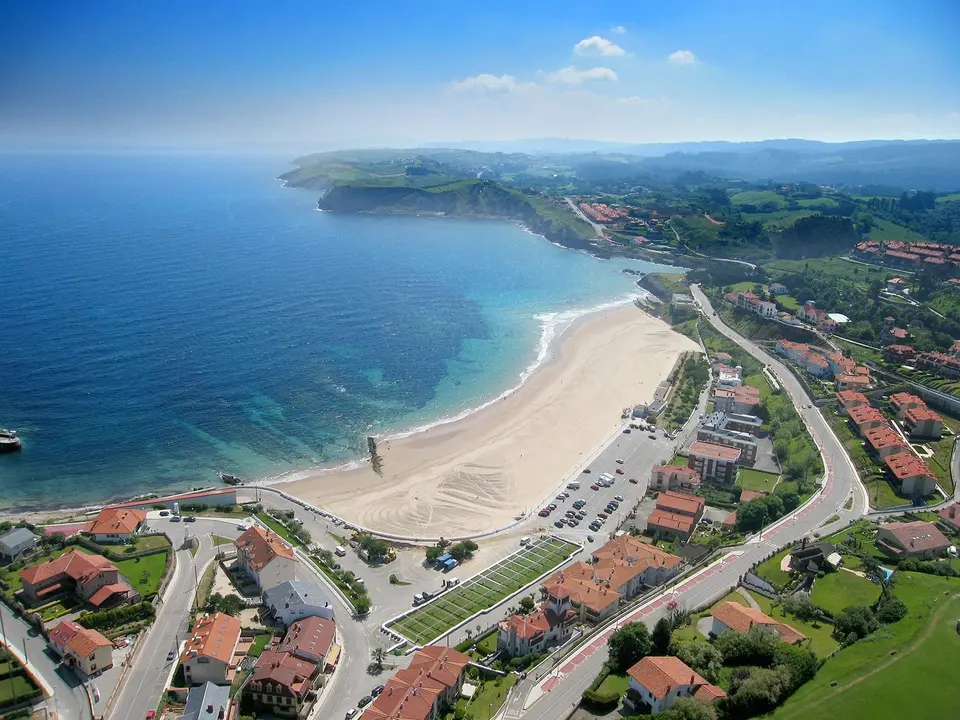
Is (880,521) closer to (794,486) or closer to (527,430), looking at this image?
(794,486)

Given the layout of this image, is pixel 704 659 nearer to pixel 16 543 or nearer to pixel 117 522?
pixel 117 522

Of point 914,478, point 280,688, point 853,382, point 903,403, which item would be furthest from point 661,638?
point 853,382

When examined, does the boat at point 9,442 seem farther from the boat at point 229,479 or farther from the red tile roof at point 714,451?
the red tile roof at point 714,451

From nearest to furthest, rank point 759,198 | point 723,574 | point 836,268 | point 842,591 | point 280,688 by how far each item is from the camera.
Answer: point 280,688 < point 842,591 < point 723,574 < point 836,268 < point 759,198

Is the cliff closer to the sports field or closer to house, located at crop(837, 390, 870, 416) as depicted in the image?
house, located at crop(837, 390, 870, 416)

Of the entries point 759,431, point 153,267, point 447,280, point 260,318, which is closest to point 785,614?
point 759,431

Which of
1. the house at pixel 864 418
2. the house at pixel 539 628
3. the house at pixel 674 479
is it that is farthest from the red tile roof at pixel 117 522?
the house at pixel 864 418
